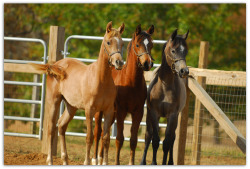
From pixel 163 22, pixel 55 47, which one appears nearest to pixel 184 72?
pixel 55 47

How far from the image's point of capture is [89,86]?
5281 mm

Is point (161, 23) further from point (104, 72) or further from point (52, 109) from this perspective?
point (104, 72)

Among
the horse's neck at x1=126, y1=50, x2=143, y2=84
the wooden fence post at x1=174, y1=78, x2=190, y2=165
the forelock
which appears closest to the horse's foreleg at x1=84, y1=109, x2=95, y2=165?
the horse's neck at x1=126, y1=50, x2=143, y2=84

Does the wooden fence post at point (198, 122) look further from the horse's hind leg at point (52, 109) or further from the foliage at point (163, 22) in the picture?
the foliage at point (163, 22)

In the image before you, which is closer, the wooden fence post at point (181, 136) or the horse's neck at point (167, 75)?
the horse's neck at point (167, 75)

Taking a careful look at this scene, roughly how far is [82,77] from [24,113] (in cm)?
639

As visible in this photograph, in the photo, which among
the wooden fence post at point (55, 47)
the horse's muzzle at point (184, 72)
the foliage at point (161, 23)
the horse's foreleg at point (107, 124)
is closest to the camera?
the horse's muzzle at point (184, 72)

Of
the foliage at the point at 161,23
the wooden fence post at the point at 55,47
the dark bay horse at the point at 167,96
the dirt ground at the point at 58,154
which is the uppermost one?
the foliage at the point at 161,23

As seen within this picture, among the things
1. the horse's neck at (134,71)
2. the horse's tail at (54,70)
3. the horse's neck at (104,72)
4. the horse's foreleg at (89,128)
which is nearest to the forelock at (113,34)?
the horse's neck at (104,72)

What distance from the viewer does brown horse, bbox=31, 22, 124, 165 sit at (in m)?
5.08

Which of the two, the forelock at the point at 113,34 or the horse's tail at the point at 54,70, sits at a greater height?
the forelock at the point at 113,34

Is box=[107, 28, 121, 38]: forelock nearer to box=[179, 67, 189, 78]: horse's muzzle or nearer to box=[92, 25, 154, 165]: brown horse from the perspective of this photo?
box=[92, 25, 154, 165]: brown horse

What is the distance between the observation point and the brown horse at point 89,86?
16.7 ft

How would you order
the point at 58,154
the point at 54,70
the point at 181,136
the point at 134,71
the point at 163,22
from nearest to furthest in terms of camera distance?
the point at 134,71, the point at 54,70, the point at 181,136, the point at 58,154, the point at 163,22
